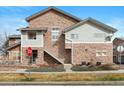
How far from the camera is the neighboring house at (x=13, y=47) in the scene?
81.8 feet

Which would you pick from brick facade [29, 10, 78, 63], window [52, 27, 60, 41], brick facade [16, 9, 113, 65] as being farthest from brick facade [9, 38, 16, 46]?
window [52, 27, 60, 41]

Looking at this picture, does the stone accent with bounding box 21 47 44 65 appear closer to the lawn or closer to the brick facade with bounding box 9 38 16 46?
the brick facade with bounding box 9 38 16 46

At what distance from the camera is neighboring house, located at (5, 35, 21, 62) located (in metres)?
24.9

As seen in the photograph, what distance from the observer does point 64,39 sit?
86.9 feet

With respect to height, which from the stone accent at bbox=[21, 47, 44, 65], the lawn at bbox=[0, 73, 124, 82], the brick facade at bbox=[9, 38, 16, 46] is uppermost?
the brick facade at bbox=[9, 38, 16, 46]

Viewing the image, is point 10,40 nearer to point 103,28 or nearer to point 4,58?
point 4,58

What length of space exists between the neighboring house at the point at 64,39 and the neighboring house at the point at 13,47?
70cm

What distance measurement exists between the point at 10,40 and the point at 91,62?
25.5 ft

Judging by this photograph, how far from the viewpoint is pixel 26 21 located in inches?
1017

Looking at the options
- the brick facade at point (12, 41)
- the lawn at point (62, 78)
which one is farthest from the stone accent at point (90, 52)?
the lawn at point (62, 78)

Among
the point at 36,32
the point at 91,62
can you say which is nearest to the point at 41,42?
the point at 36,32
